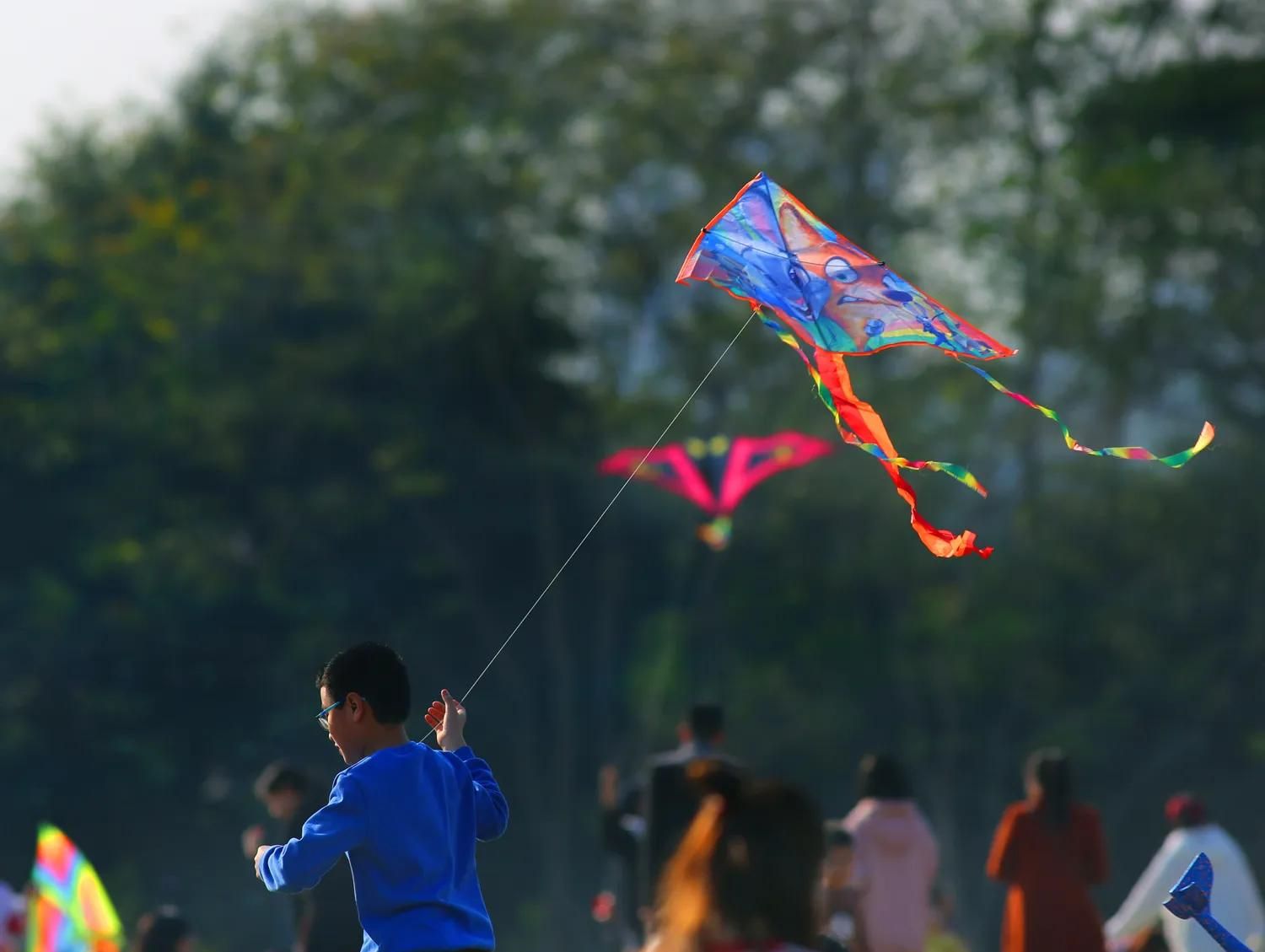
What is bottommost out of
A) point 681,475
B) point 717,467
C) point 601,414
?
point 681,475

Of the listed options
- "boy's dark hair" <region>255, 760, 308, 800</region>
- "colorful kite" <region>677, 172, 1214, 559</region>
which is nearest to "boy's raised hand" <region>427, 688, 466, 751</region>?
"colorful kite" <region>677, 172, 1214, 559</region>

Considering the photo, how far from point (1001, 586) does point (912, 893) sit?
18988 millimetres

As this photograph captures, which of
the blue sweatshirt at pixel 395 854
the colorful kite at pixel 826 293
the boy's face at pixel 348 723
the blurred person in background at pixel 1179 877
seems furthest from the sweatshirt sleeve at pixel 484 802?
the blurred person in background at pixel 1179 877

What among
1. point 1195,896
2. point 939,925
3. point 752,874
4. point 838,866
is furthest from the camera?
point 939,925

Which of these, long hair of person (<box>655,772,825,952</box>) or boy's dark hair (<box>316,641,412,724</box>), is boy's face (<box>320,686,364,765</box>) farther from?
long hair of person (<box>655,772,825,952</box>)

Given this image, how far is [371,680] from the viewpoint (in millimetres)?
5152

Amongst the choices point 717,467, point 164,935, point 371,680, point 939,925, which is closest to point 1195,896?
point 371,680

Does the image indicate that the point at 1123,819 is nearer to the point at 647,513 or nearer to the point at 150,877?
the point at 647,513

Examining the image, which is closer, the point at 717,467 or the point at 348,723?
the point at 348,723

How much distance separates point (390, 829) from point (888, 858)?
4.71m

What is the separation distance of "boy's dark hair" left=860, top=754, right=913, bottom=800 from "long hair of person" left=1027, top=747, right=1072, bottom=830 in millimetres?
559

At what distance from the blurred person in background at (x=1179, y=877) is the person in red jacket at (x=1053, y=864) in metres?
0.35

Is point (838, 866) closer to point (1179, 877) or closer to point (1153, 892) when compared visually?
point (1153, 892)

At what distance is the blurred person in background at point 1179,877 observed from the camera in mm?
9625
